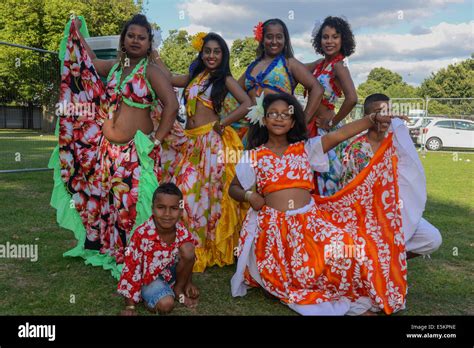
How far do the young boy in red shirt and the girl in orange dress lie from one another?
471 millimetres

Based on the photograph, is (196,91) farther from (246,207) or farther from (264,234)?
(264,234)

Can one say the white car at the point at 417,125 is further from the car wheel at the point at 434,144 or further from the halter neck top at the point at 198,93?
the halter neck top at the point at 198,93

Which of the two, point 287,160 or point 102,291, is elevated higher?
point 287,160

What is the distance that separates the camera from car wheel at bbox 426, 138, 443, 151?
21438 millimetres

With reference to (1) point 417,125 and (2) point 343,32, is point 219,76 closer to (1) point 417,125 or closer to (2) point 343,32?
(2) point 343,32

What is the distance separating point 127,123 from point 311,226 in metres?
1.78

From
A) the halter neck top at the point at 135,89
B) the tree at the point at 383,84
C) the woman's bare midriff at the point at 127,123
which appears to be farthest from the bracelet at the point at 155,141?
the tree at the point at 383,84

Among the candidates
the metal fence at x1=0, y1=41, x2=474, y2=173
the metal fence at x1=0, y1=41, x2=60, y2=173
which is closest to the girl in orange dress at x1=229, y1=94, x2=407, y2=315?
the metal fence at x1=0, y1=41, x2=474, y2=173

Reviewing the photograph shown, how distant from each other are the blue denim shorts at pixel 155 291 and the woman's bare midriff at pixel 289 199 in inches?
39.8

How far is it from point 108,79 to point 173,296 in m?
1.98

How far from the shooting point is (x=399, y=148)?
3652 millimetres

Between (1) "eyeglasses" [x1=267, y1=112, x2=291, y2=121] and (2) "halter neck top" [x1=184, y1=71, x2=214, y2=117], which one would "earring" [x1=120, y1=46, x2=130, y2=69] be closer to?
(2) "halter neck top" [x1=184, y1=71, x2=214, y2=117]

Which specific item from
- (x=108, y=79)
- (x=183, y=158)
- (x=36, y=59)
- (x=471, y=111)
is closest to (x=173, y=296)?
(x=183, y=158)

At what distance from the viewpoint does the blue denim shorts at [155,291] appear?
3.48 m
